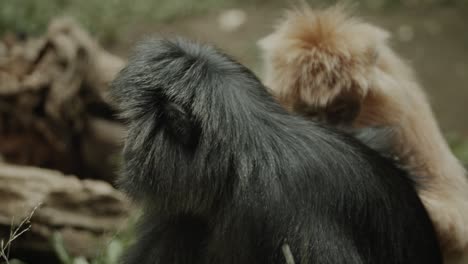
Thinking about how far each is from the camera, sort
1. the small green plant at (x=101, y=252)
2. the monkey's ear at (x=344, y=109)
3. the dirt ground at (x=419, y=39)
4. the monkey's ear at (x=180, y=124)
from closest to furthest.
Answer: the monkey's ear at (x=180, y=124) → the monkey's ear at (x=344, y=109) → the small green plant at (x=101, y=252) → the dirt ground at (x=419, y=39)

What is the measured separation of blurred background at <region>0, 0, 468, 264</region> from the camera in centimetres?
417

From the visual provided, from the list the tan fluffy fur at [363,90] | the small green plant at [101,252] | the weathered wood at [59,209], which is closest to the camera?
the tan fluffy fur at [363,90]

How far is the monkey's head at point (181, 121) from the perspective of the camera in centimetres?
260

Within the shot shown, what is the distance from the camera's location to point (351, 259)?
266cm

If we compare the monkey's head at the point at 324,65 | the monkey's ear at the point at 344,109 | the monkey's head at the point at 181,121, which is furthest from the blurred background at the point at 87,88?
the monkey's ear at the point at 344,109

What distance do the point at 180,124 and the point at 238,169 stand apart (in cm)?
26

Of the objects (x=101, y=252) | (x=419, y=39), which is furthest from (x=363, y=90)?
(x=419, y=39)

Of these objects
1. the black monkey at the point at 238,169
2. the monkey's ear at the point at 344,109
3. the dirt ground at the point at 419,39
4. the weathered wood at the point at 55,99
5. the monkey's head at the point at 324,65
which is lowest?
the black monkey at the point at 238,169

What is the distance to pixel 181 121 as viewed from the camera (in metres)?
2.57

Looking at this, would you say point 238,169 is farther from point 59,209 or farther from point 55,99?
point 55,99

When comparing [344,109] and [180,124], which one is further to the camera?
[344,109]

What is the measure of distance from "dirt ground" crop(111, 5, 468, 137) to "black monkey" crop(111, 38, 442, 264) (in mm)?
4224

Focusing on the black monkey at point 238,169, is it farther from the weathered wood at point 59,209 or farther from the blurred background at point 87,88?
the weathered wood at point 59,209

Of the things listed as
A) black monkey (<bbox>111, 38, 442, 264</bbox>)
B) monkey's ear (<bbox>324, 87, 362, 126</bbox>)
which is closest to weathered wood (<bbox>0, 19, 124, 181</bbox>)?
monkey's ear (<bbox>324, 87, 362, 126</bbox>)
